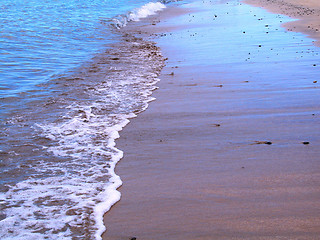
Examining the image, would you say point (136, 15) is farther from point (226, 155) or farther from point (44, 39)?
point (226, 155)

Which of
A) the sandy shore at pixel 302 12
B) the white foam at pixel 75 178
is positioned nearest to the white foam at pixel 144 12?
the sandy shore at pixel 302 12

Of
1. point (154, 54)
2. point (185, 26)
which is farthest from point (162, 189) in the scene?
point (185, 26)

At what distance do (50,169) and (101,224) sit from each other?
45.6 inches

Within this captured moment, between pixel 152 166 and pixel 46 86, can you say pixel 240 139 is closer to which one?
pixel 152 166

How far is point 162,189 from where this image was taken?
11.4 feet

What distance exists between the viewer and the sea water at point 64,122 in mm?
3209

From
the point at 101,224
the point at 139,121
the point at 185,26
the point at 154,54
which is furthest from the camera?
the point at 185,26

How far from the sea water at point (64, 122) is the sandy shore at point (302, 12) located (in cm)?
443

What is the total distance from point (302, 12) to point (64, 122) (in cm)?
1399

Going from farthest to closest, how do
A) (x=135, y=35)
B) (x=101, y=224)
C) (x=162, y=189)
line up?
1. (x=135, y=35)
2. (x=162, y=189)
3. (x=101, y=224)

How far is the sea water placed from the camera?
10.5 feet

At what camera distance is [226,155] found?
4.07 meters

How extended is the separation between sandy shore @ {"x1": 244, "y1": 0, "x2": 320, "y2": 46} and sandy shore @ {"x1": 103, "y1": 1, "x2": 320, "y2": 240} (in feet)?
12.6

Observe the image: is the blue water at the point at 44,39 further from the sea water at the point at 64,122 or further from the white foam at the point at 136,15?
the white foam at the point at 136,15
